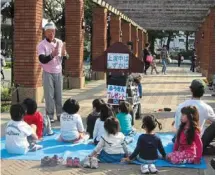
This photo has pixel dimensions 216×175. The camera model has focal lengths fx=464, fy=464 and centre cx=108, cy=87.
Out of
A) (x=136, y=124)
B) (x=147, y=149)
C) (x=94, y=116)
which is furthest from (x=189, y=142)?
(x=136, y=124)

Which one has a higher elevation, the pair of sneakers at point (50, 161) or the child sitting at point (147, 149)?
the child sitting at point (147, 149)

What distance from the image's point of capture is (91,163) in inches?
240

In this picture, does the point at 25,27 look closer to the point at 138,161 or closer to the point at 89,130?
the point at 89,130

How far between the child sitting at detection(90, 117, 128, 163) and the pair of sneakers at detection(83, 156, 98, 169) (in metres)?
0.20

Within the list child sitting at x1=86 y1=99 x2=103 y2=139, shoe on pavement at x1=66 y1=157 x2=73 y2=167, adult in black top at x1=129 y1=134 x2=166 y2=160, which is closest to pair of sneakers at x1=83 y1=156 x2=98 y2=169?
shoe on pavement at x1=66 y1=157 x2=73 y2=167

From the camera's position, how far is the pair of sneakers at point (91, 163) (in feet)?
19.9

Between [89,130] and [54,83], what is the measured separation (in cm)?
197

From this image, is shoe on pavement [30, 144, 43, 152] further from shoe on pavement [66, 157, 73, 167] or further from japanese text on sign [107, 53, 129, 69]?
japanese text on sign [107, 53, 129, 69]

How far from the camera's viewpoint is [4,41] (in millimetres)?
43125

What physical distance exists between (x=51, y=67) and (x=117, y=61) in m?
1.37

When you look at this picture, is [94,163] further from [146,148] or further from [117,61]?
[117,61]

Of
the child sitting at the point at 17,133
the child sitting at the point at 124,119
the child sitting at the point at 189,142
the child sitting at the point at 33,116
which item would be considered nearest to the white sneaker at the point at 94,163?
the child sitting at the point at 189,142

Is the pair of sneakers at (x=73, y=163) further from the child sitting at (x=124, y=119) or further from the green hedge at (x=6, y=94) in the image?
the green hedge at (x=6, y=94)

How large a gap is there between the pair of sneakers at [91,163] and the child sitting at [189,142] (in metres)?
1.05
